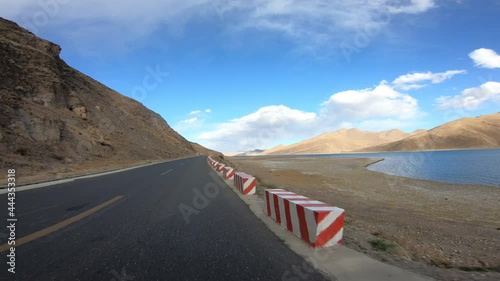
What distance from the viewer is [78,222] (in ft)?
24.0

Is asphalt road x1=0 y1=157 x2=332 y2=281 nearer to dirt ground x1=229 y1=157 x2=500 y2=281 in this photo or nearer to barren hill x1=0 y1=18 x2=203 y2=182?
dirt ground x1=229 y1=157 x2=500 y2=281

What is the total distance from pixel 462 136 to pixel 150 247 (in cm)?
19762

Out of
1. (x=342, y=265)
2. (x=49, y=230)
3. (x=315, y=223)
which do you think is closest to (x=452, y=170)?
(x=315, y=223)

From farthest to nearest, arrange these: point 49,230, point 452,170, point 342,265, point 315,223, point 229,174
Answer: point 452,170
point 229,174
point 49,230
point 315,223
point 342,265

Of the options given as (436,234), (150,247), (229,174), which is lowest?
(436,234)

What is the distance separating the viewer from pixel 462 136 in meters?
170

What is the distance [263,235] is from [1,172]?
85.0 feet

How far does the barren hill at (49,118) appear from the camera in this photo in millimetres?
31664

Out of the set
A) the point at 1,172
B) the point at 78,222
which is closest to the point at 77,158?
the point at 1,172

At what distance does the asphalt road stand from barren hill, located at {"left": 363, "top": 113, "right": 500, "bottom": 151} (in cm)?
18503

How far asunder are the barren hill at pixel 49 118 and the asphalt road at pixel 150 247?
75.9 feet

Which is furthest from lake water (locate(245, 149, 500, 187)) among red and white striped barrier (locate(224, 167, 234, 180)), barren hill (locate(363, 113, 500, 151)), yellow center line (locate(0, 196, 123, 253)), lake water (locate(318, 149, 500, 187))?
barren hill (locate(363, 113, 500, 151))

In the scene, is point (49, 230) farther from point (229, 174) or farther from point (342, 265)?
point (229, 174)

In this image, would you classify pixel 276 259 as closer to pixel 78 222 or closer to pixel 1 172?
pixel 78 222
